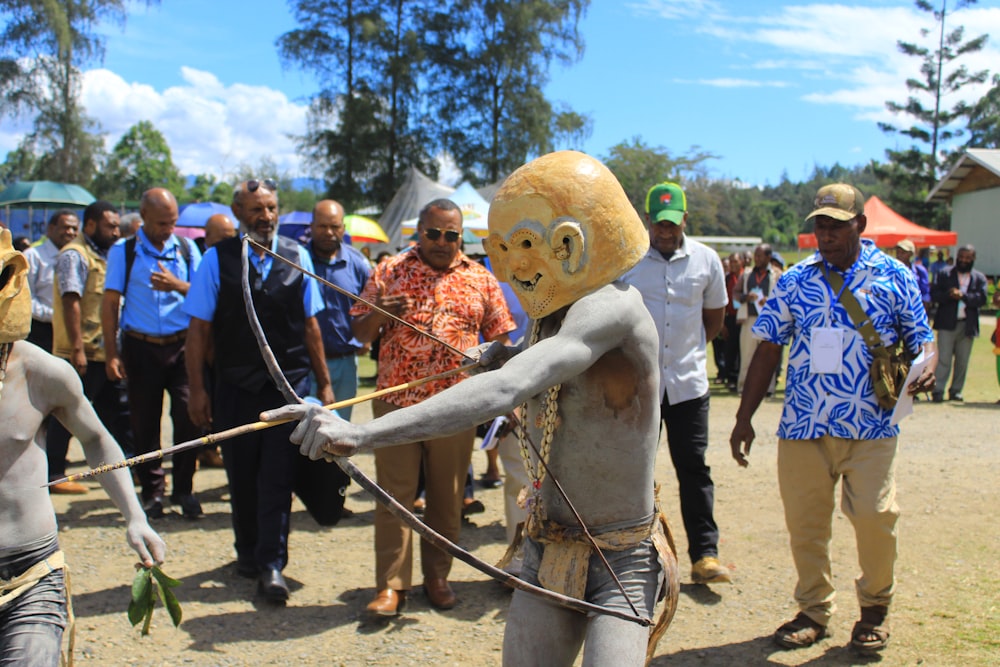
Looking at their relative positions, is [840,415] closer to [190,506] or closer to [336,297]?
[336,297]

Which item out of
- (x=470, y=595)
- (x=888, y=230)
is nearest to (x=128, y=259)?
(x=470, y=595)

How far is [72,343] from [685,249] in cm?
447

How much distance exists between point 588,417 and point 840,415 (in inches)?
80.2

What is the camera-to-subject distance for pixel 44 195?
20922mm

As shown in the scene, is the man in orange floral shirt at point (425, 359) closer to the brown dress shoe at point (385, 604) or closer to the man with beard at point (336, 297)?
the brown dress shoe at point (385, 604)

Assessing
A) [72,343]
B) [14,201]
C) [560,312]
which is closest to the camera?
[560,312]

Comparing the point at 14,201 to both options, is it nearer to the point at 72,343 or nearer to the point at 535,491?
the point at 72,343

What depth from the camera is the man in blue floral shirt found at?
158 inches

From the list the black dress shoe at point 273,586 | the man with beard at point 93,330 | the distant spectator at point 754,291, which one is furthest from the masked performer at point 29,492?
the distant spectator at point 754,291

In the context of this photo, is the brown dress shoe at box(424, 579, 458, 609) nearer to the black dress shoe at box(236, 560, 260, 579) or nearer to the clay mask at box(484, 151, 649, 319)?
the black dress shoe at box(236, 560, 260, 579)

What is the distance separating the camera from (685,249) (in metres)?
5.11

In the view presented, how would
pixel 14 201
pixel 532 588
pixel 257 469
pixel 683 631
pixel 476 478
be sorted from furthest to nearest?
1. pixel 14 201
2. pixel 476 478
3. pixel 257 469
4. pixel 683 631
5. pixel 532 588

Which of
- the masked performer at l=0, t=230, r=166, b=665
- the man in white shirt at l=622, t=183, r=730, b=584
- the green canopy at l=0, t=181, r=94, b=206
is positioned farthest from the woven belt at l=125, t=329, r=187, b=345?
the green canopy at l=0, t=181, r=94, b=206

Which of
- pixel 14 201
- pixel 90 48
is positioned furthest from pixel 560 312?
pixel 90 48
